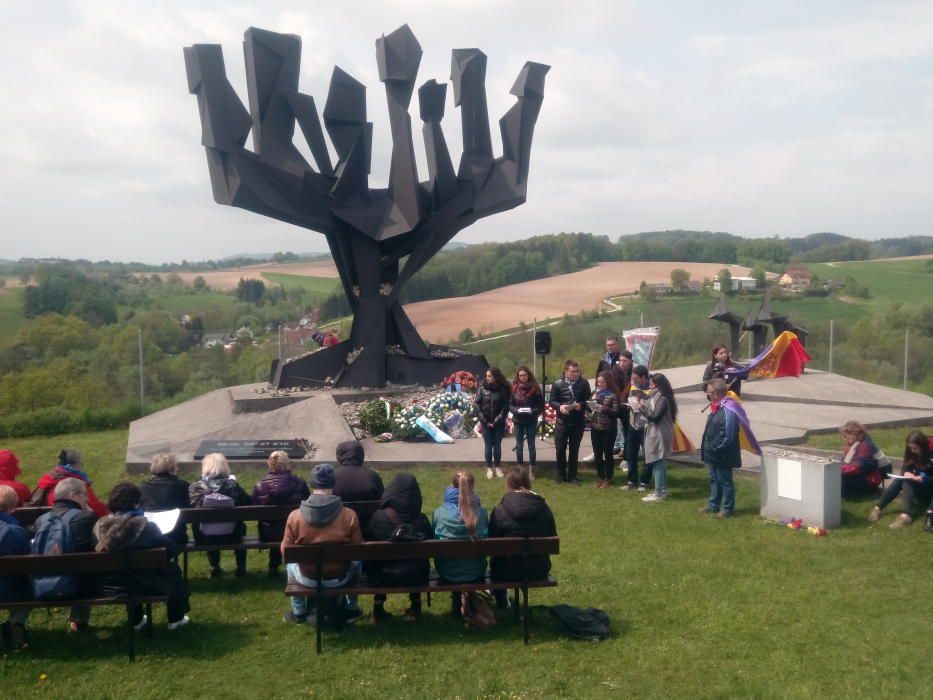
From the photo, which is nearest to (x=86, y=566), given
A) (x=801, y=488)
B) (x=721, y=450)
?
(x=721, y=450)

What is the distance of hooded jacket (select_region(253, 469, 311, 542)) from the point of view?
20.2ft

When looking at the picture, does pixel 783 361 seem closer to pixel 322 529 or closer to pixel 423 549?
pixel 423 549

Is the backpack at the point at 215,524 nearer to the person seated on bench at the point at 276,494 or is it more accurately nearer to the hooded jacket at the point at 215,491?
the hooded jacket at the point at 215,491

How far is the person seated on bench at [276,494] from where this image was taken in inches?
242

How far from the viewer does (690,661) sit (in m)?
4.73

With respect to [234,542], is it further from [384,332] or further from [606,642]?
[384,332]

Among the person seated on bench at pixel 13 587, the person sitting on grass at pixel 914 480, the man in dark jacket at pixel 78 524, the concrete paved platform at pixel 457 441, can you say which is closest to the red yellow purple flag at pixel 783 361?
the concrete paved platform at pixel 457 441

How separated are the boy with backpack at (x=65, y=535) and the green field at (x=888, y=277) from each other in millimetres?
30721

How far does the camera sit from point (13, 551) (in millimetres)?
4910

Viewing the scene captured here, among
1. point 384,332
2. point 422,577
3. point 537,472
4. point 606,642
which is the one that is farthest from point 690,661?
point 384,332

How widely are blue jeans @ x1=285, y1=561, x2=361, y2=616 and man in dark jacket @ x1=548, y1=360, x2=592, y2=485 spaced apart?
14.1 ft

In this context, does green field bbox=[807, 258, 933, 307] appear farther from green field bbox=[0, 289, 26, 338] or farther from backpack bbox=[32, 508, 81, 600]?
backpack bbox=[32, 508, 81, 600]

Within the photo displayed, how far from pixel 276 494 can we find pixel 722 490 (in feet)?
13.5

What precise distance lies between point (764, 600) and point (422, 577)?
91.3 inches
